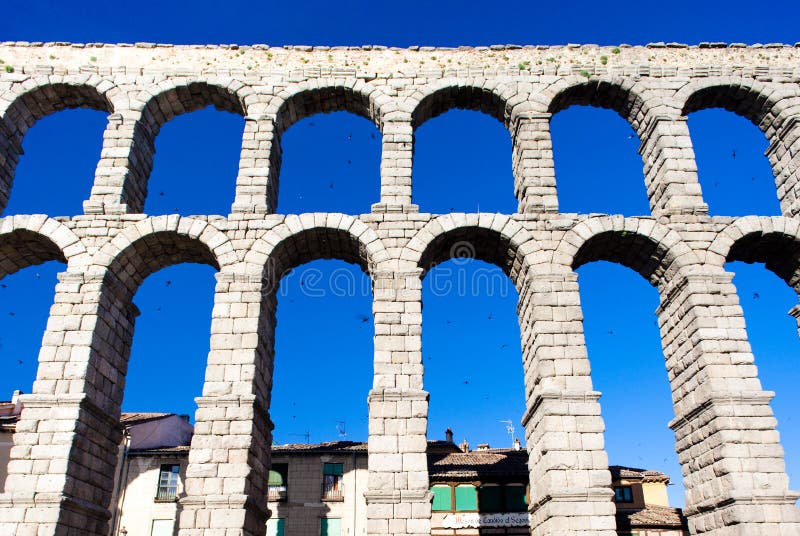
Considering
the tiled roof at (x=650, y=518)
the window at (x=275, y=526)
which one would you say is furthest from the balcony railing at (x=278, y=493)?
the tiled roof at (x=650, y=518)

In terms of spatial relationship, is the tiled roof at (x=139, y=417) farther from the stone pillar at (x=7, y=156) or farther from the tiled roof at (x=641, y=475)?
the tiled roof at (x=641, y=475)

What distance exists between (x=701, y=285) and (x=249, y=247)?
9185mm

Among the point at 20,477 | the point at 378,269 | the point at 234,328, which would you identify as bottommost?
the point at 20,477

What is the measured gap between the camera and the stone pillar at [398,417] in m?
11.6

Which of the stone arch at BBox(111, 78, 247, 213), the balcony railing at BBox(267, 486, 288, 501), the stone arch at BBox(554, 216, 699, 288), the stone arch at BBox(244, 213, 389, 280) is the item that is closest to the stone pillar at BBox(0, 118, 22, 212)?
the stone arch at BBox(111, 78, 247, 213)

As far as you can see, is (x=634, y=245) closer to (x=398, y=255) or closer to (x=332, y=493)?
(x=398, y=255)

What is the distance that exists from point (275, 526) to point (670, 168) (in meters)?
20.6

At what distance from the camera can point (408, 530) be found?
11.4 m

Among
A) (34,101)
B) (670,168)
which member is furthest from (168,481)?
(670,168)

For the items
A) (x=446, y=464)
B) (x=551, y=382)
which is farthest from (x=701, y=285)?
(x=446, y=464)

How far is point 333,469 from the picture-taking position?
2812 centimetres

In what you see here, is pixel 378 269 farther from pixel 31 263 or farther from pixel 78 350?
pixel 31 263

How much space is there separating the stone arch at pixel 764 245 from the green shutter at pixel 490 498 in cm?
1530

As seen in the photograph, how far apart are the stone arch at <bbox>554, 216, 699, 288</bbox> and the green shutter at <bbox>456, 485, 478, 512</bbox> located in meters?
15.2
